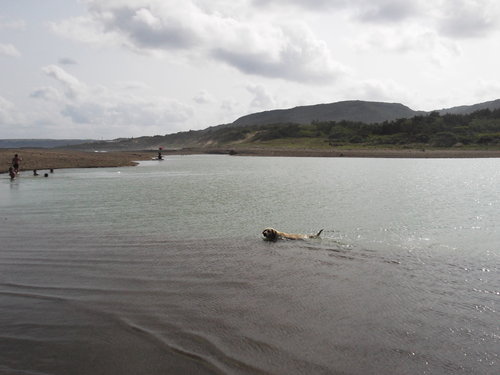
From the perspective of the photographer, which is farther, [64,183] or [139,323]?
[64,183]

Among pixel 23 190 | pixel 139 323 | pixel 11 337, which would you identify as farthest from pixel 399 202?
pixel 23 190

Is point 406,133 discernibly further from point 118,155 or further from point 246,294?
point 246,294

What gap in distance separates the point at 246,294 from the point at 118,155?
94.0 metres

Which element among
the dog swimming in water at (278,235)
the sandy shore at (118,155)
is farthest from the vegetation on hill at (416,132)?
the dog swimming in water at (278,235)

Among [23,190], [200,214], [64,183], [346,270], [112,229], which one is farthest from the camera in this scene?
[64,183]

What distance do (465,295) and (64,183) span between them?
38.6 m

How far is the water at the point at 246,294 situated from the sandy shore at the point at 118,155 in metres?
44.9

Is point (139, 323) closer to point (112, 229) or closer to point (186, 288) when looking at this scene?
point (186, 288)

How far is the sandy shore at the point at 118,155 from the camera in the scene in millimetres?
63966

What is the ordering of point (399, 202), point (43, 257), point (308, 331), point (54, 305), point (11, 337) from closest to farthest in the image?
point (11, 337), point (308, 331), point (54, 305), point (43, 257), point (399, 202)

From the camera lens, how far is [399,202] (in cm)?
2872

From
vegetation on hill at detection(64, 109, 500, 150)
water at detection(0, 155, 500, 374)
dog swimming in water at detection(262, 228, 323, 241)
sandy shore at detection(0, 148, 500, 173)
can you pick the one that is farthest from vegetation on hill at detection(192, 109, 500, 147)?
dog swimming in water at detection(262, 228, 323, 241)

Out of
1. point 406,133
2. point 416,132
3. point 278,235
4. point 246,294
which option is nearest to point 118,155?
point 406,133

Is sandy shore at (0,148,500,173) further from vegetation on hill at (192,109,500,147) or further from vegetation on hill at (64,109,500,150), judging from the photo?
vegetation on hill at (192,109,500,147)
